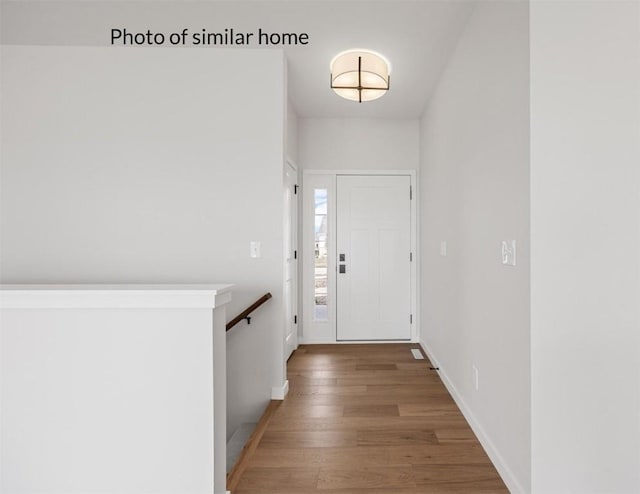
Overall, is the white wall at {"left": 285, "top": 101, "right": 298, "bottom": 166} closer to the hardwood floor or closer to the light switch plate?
the hardwood floor

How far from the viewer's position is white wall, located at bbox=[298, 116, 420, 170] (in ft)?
13.7

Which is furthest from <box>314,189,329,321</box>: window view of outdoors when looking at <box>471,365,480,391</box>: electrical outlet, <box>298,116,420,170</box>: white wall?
<box>471,365,480,391</box>: electrical outlet

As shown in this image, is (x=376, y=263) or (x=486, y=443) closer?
(x=486, y=443)

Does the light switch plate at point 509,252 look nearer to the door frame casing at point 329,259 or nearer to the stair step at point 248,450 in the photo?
the stair step at point 248,450

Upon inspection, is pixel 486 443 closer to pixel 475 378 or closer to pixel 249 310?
pixel 475 378

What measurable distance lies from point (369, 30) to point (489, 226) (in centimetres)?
156

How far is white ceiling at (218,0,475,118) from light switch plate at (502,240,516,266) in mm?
1529

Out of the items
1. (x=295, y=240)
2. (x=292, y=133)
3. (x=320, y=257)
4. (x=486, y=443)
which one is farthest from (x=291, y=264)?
(x=486, y=443)

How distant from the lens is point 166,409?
1.44 m

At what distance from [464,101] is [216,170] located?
5.92ft

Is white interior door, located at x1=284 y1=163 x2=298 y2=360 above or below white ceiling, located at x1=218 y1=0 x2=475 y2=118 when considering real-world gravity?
below

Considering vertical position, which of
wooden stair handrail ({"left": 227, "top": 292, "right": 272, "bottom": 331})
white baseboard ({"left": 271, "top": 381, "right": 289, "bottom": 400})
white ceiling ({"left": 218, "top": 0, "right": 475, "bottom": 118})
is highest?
white ceiling ({"left": 218, "top": 0, "right": 475, "bottom": 118})

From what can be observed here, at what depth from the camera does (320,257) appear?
13.9 ft
